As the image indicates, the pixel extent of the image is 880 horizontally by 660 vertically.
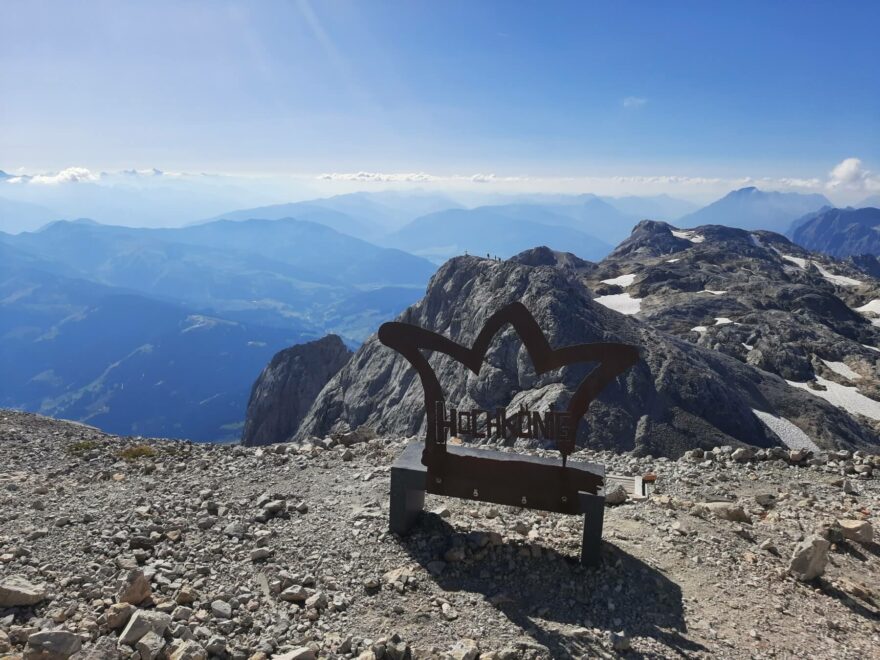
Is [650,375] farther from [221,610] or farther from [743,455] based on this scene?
[221,610]

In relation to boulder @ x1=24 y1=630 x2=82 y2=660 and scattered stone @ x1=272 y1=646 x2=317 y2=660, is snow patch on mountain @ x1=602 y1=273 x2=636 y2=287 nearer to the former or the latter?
scattered stone @ x1=272 y1=646 x2=317 y2=660

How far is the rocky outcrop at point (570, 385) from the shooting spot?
38.1 metres

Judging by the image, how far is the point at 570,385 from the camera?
3753cm

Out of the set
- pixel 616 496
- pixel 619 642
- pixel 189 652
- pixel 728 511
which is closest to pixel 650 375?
pixel 616 496

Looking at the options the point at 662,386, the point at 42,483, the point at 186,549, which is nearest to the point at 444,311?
the point at 662,386

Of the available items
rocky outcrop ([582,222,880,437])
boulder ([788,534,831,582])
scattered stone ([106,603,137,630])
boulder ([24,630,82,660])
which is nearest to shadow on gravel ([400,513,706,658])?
boulder ([788,534,831,582])

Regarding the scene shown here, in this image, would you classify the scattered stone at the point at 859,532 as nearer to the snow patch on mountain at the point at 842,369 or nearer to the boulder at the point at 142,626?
the boulder at the point at 142,626

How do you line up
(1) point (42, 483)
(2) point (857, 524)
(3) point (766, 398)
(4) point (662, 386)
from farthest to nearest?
1. (3) point (766, 398)
2. (4) point (662, 386)
3. (1) point (42, 483)
4. (2) point (857, 524)

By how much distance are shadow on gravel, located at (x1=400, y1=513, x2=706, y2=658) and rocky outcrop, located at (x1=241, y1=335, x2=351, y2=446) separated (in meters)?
55.7

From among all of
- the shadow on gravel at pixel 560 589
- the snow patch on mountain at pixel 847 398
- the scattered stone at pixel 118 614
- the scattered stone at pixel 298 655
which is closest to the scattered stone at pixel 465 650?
the shadow on gravel at pixel 560 589

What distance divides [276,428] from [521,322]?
5896cm

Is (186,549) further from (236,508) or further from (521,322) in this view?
(521,322)

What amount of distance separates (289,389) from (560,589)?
59.6 meters

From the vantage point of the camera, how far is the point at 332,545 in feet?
32.9
